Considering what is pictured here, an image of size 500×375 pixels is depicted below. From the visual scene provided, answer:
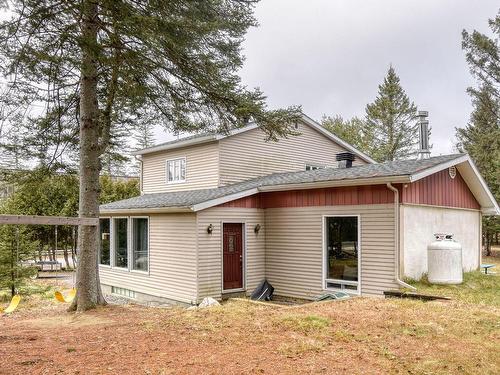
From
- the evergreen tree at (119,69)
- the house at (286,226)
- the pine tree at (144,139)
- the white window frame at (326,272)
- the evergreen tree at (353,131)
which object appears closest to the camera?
the evergreen tree at (119,69)

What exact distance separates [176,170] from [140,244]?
3566mm

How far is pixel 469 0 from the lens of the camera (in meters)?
15.1

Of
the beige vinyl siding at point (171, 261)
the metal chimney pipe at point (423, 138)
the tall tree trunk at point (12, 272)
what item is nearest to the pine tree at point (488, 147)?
the metal chimney pipe at point (423, 138)

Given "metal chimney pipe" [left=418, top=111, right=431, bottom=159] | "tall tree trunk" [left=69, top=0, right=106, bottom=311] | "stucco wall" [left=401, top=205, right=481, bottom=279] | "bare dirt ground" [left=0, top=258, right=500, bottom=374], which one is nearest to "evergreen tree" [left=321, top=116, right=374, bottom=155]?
"metal chimney pipe" [left=418, top=111, right=431, bottom=159]

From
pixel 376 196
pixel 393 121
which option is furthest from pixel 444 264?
pixel 393 121

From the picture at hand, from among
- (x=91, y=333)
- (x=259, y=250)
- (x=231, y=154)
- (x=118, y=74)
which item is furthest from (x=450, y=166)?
(x=91, y=333)

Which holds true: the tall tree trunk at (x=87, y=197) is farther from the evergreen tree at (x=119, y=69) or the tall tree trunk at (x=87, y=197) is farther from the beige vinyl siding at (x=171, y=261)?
the beige vinyl siding at (x=171, y=261)

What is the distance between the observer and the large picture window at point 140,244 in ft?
45.7

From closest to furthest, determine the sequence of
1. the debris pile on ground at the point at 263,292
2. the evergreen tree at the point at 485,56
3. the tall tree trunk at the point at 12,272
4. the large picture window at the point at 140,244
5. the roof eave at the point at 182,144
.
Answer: the debris pile on ground at the point at 263,292 < the tall tree trunk at the point at 12,272 < the large picture window at the point at 140,244 < the roof eave at the point at 182,144 < the evergreen tree at the point at 485,56

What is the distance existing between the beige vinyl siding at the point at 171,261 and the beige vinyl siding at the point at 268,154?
2.81m

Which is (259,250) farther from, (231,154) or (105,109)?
(105,109)

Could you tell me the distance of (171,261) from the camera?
12.6 m

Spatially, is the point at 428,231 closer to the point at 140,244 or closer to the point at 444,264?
the point at 444,264

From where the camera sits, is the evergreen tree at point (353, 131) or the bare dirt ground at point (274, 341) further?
the evergreen tree at point (353, 131)
